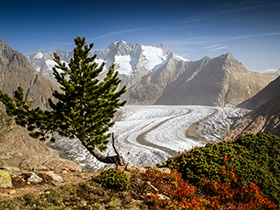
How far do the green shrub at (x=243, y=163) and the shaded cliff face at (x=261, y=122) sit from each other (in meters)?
35.8

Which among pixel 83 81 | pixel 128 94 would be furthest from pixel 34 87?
pixel 83 81

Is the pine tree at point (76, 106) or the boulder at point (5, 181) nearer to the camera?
the boulder at point (5, 181)

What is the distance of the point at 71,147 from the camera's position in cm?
4028

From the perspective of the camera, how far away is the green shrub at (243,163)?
8039 millimetres

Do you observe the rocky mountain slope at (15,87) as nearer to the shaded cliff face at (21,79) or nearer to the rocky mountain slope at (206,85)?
the shaded cliff face at (21,79)

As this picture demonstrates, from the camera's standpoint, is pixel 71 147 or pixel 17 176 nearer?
pixel 17 176

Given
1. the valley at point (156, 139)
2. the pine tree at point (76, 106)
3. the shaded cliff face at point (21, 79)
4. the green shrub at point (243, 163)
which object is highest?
the shaded cliff face at point (21, 79)

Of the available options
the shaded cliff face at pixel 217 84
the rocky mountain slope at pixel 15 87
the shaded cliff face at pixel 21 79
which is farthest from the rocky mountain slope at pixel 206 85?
the rocky mountain slope at pixel 15 87

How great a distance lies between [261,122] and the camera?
4325cm

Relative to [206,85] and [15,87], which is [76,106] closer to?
[206,85]

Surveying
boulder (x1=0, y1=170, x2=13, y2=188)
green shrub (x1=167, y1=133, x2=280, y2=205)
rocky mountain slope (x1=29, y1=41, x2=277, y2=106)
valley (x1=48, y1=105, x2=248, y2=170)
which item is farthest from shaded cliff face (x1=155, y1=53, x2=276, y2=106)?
boulder (x1=0, y1=170, x2=13, y2=188)

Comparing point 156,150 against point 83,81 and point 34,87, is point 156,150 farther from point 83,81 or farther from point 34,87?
point 34,87

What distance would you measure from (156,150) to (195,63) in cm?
16547

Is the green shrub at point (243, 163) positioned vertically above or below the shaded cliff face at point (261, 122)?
above
